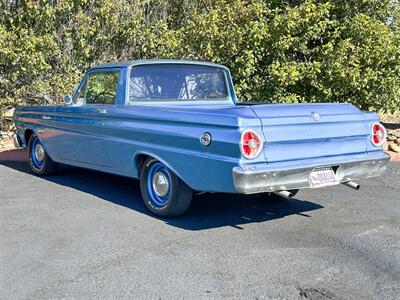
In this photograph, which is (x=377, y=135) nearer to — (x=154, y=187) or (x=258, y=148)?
(x=258, y=148)

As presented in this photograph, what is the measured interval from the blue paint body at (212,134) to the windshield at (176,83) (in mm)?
92

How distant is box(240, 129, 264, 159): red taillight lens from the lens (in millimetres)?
4559

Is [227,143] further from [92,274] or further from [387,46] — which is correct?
[387,46]

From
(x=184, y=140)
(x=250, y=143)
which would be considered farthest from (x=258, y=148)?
(x=184, y=140)

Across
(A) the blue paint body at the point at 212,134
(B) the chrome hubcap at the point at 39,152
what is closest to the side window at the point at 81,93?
(A) the blue paint body at the point at 212,134

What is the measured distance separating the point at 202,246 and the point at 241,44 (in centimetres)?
600

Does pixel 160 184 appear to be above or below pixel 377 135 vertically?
below

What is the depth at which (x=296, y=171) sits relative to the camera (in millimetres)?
4805

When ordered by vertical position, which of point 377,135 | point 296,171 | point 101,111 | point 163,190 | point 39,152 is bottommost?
point 163,190

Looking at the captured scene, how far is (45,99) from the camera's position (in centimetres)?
1070

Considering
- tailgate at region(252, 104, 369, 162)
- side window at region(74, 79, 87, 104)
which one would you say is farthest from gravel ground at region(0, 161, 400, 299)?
side window at region(74, 79, 87, 104)

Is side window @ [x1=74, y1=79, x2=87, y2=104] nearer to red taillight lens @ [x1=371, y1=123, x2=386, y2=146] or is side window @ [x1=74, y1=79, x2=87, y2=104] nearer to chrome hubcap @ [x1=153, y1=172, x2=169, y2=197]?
chrome hubcap @ [x1=153, y1=172, x2=169, y2=197]

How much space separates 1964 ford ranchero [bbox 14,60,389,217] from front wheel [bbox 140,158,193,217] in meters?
0.01

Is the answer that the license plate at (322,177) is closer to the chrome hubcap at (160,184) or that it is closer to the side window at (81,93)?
the chrome hubcap at (160,184)
